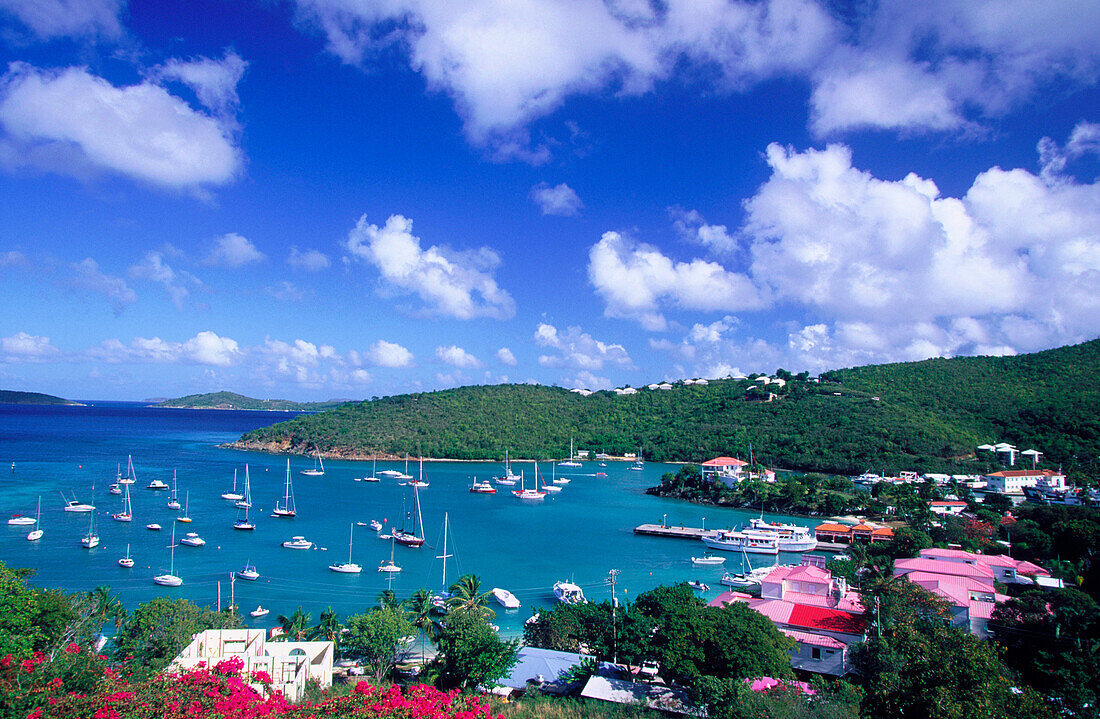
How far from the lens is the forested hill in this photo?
70.5 metres

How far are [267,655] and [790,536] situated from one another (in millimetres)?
37688

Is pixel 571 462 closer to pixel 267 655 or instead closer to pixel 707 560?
pixel 707 560

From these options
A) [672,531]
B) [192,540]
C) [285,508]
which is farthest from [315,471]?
[672,531]

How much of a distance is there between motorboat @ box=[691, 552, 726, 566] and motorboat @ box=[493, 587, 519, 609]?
14.4 m

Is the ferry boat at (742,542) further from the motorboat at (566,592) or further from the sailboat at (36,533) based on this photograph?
the sailboat at (36,533)

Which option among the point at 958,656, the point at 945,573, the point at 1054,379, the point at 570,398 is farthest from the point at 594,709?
the point at 570,398

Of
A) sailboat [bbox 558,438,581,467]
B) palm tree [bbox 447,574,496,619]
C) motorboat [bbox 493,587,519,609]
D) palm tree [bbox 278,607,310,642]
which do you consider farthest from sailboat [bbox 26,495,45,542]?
sailboat [bbox 558,438,581,467]

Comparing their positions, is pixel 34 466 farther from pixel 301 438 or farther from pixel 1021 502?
pixel 1021 502

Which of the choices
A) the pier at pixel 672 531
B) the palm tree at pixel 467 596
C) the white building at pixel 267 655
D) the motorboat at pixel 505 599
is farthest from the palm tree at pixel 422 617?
the pier at pixel 672 531

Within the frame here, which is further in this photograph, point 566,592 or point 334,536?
point 334,536

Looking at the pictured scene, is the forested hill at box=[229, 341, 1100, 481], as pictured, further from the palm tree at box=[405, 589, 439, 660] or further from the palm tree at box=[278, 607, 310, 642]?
the palm tree at box=[278, 607, 310, 642]

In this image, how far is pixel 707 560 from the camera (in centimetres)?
4022

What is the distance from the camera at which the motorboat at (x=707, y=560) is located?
131ft

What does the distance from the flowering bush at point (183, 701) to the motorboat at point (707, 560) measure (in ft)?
107
